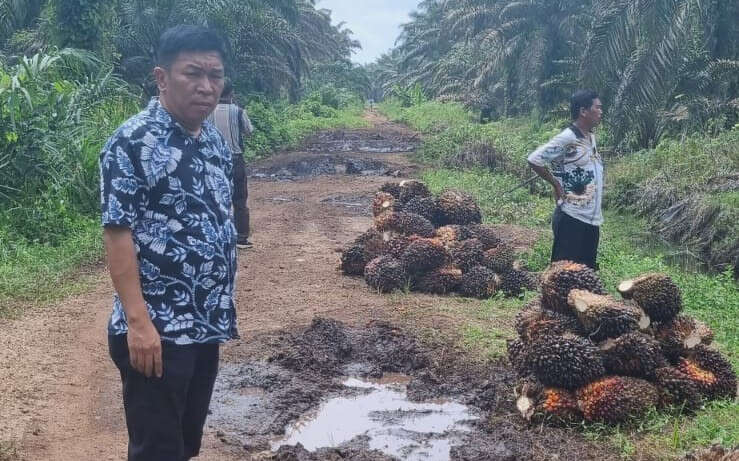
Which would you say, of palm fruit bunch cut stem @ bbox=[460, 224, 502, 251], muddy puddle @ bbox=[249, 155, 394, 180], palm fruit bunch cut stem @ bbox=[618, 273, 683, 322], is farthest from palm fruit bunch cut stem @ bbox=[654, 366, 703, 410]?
muddy puddle @ bbox=[249, 155, 394, 180]

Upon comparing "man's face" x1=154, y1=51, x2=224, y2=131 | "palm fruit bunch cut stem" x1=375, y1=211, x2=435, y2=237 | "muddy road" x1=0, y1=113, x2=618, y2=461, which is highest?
"man's face" x1=154, y1=51, x2=224, y2=131

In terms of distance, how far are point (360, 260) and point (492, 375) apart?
3052mm

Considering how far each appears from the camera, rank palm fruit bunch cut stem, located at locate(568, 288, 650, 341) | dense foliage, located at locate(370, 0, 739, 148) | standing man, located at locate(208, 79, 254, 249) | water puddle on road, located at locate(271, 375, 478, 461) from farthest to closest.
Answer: dense foliage, located at locate(370, 0, 739, 148)
standing man, located at locate(208, 79, 254, 249)
palm fruit bunch cut stem, located at locate(568, 288, 650, 341)
water puddle on road, located at locate(271, 375, 478, 461)

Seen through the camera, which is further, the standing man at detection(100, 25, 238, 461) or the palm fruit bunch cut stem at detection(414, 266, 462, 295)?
the palm fruit bunch cut stem at detection(414, 266, 462, 295)

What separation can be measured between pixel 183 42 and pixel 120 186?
22.6 inches

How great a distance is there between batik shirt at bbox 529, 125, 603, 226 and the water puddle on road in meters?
1.89

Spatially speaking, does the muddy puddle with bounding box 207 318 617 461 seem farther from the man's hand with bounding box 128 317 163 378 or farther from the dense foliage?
the dense foliage

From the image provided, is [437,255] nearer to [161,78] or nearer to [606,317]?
[606,317]

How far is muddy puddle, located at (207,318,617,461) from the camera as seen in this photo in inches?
164

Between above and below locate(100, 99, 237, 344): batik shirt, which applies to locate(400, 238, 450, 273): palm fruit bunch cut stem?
below

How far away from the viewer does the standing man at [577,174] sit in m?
5.77

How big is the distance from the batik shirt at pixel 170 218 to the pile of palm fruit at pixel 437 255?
4.75 m

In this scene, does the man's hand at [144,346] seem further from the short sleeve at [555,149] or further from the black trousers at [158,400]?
the short sleeve at [555,149]

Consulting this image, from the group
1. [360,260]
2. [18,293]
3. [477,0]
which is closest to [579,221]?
[360,260]
